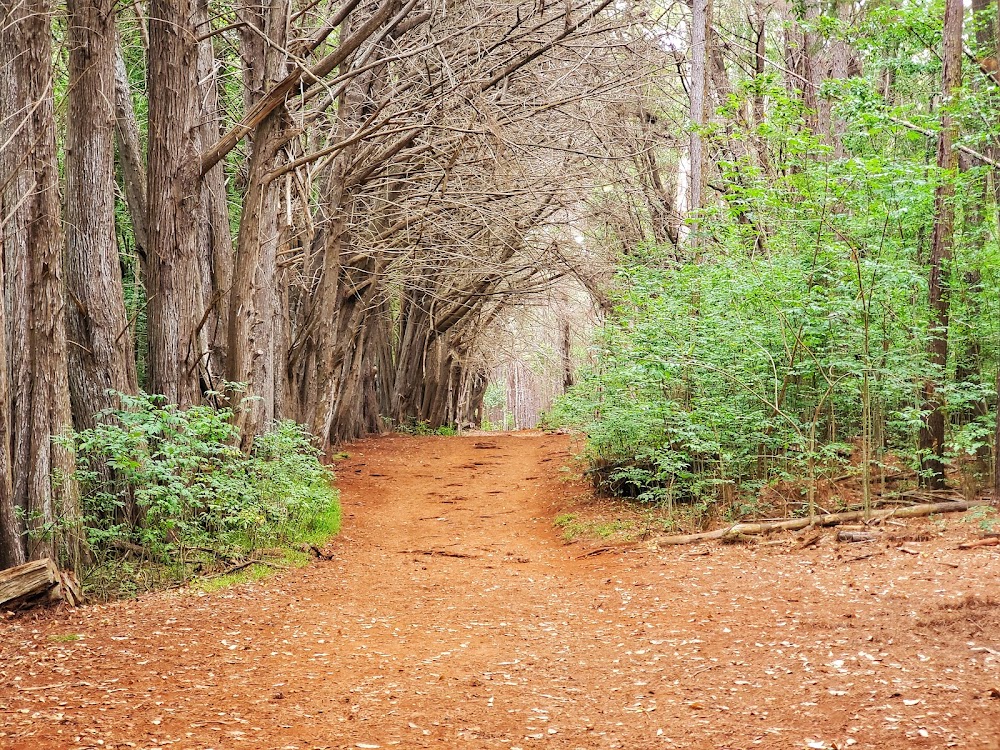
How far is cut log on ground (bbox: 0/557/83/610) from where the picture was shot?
5.65 m

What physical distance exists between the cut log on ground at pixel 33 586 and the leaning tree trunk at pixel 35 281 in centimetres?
35

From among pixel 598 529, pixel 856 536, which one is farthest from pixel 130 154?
pixel 856 536

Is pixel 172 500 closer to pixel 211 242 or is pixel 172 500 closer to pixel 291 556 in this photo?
pixel 291 556

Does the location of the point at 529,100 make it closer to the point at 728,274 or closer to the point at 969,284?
the point at 728,274

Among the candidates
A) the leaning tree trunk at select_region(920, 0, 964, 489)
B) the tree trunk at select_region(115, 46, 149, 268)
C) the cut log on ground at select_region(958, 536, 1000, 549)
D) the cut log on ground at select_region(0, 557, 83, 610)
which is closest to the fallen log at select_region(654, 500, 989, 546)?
→ the leaning tree trunk at select_region(920, 0, 964, 489)

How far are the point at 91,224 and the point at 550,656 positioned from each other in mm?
5516

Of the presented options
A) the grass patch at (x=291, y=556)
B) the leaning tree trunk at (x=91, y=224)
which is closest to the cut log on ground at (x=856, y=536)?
the grass patch at (x=291, y=556)

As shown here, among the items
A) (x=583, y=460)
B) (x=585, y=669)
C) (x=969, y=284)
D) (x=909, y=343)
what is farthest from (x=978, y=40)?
(x=585, y=669)

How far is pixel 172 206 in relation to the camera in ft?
27.2

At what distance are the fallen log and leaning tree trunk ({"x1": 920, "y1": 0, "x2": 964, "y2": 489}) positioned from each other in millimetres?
540

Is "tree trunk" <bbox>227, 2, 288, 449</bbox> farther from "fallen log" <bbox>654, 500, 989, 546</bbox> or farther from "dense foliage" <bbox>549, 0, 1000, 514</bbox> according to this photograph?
"fallen log" <bbox>654, 500, 989, 546</bbox>

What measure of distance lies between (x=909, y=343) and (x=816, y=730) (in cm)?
574

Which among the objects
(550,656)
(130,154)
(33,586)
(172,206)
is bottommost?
(550,656)

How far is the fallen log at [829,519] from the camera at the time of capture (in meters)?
8.12
